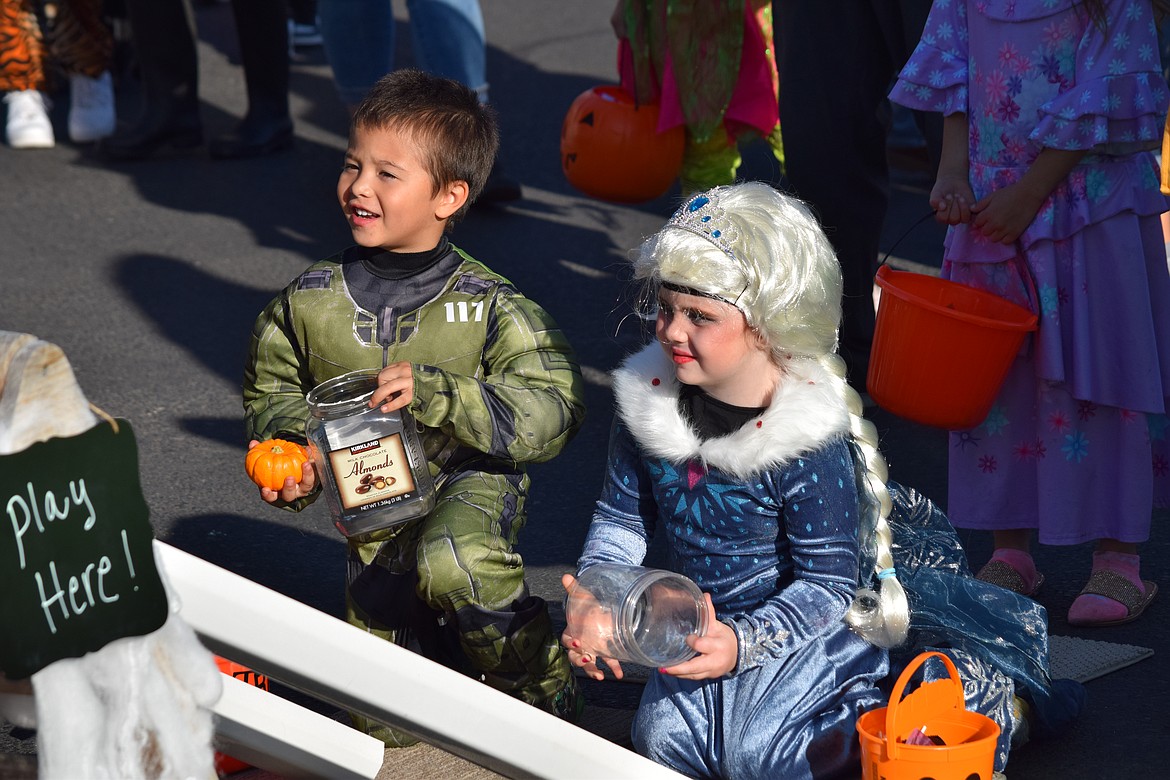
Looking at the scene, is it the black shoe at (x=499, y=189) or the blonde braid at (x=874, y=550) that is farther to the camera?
the black shoe at (x=499, y=189)

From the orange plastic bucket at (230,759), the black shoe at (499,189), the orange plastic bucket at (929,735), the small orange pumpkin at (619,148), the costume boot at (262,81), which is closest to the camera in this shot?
the orange plastic bucket at (929,735)

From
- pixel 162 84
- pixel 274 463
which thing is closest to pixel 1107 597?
pixel 274 463

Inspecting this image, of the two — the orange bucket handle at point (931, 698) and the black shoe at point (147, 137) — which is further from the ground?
the orange bucket handle at point (931, 698)

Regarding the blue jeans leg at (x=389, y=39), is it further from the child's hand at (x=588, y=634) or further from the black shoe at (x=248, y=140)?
the child's hand at (x=588, y=634)

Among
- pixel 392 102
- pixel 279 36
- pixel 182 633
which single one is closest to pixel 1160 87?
pixel 392 102

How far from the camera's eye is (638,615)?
83.7 inches

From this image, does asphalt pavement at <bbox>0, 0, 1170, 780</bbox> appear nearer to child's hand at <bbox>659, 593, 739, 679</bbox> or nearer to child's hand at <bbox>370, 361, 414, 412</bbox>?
child's hand at <bbox>659, 593, 739, 679</bbox>

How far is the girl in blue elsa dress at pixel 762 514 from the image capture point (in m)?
2.17

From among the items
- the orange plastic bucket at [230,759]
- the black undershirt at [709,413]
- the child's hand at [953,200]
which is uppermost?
the child's hand at [953,200]

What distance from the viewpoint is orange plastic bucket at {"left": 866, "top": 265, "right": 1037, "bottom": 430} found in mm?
2705

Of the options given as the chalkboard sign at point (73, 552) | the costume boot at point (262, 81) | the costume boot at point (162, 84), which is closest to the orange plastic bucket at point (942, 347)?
the chalkboard sign at point (73, 552)

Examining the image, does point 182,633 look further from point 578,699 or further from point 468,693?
point 578,699

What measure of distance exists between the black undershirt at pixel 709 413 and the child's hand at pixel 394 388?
447mm

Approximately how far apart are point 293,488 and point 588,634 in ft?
1.85
